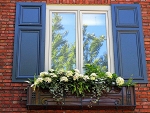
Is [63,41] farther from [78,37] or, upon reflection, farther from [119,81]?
[119,81]

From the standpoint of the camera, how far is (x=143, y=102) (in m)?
5.96

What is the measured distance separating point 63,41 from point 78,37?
30cm

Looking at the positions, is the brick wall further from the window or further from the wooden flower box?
the wooden flower box

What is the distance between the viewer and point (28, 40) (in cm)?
634

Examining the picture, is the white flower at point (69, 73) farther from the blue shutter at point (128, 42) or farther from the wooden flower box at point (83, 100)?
the blue shutter at point (128, 42)

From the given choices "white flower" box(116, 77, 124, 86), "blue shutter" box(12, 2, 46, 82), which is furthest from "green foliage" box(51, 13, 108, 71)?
"white flower" box(116, 77, 124, 86)

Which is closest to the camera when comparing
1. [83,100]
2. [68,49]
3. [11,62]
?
[83,100]

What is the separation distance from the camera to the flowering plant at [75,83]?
560 cm

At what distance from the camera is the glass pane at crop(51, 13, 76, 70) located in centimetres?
633

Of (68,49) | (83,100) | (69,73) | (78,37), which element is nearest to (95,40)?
(78,37)

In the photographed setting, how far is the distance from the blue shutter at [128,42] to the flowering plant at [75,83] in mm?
439

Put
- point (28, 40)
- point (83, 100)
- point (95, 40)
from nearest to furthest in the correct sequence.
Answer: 1. point (83, 100)
2. point (28, 40)
3. point (95, 40)

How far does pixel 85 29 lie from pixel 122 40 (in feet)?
2.51

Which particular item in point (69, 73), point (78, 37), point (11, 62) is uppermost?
point (78, 37)
